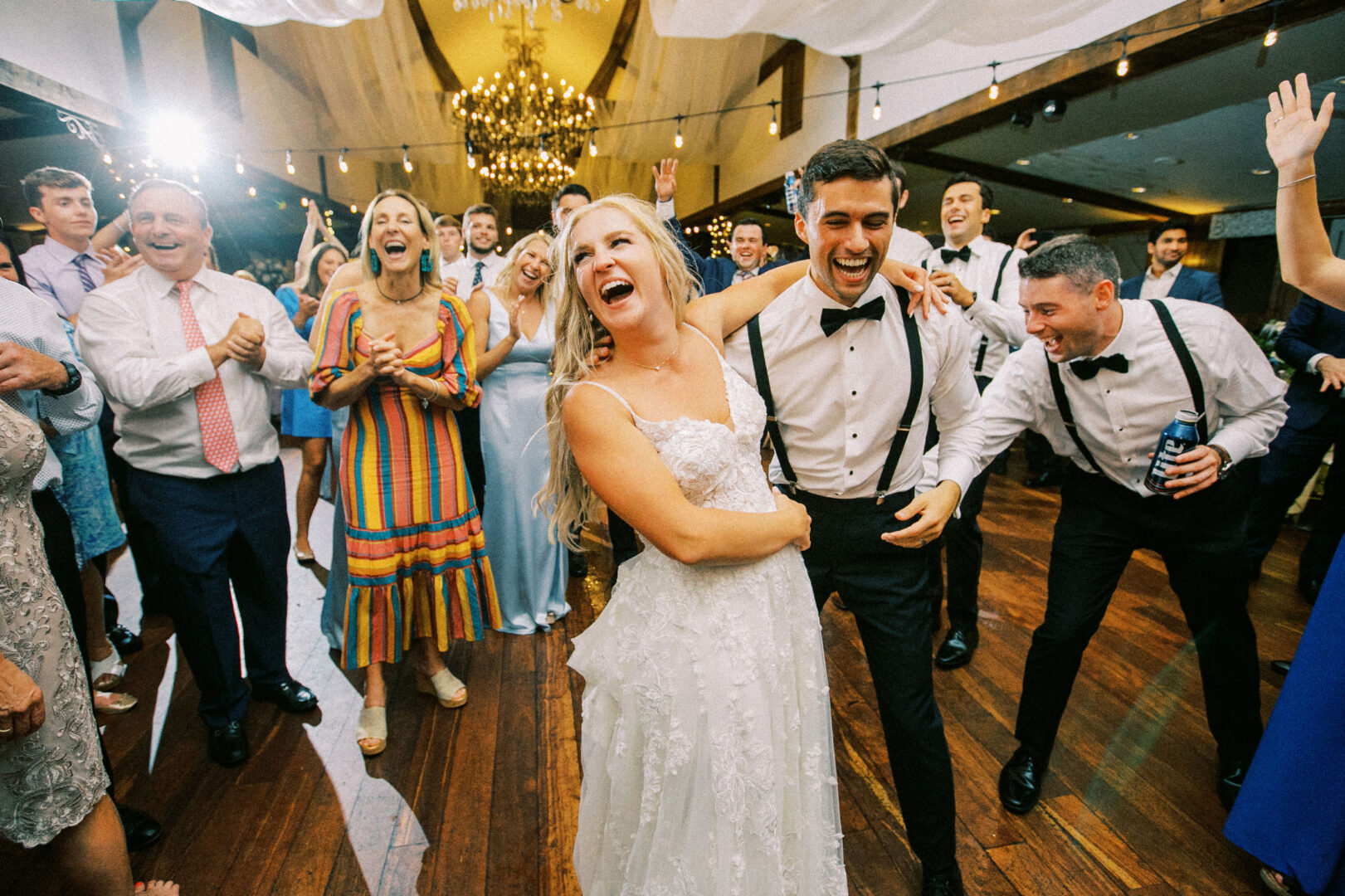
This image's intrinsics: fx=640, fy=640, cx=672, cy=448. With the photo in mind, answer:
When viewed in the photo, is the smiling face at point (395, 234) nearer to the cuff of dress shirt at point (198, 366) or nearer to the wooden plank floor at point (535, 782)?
the cuff of dress shirt at point (198, 366)

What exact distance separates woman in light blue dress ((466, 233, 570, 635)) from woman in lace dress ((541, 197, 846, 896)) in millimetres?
1401

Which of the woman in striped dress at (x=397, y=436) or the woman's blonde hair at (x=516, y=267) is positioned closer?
the woman in striped dress at (x=397, y=436)

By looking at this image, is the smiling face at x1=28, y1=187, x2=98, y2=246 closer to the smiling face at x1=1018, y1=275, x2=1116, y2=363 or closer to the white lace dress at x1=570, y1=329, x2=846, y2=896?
the white lace dress at x1=570, y1=329, x2=846, y2=896

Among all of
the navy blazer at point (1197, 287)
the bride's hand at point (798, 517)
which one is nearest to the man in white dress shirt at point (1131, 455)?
the bride's hand at point (798, 517)

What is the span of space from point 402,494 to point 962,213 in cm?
296

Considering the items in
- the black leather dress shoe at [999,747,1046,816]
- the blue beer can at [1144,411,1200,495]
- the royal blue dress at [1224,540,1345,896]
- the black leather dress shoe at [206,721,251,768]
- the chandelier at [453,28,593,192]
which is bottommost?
the black leather dress shoe at [206,721,251,768]

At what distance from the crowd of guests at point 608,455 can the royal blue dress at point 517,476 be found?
0.02 m

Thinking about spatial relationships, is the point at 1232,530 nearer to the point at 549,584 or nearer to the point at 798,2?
the point at 798,2

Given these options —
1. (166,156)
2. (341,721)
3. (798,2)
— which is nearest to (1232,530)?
(798,2)

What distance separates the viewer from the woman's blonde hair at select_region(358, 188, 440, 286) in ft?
6.69

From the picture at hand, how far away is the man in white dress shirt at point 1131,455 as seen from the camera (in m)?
1.66

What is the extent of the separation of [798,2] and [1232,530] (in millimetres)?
2131

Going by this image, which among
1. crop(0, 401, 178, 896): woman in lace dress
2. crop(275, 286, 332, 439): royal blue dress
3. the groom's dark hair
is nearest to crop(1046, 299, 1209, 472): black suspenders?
the groom's dark hair

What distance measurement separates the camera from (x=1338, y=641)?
135 centimetres
